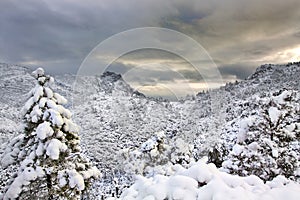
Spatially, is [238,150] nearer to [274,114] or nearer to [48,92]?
[274,114]

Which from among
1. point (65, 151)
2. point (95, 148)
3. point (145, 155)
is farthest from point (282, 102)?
point (95, 148)

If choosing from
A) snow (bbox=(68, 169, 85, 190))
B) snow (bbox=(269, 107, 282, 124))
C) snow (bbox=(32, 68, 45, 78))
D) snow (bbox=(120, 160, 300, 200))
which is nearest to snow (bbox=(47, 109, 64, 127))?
snow (bbox=(32, 68, 45, 78))

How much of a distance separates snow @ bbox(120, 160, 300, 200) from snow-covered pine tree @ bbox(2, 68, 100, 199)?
9.88 m

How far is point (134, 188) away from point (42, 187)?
A: 34.5 feet

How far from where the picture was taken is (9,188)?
13.2m

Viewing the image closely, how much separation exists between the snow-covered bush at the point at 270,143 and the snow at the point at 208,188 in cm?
936

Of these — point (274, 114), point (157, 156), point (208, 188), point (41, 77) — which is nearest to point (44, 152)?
point (41, 77)

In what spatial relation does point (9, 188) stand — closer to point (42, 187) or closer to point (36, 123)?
point (42, 187)

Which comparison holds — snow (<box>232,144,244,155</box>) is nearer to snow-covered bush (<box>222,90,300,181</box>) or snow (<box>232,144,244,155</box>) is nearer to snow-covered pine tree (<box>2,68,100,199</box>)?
snow-covered bush (<box>222,90,300,181</box>)

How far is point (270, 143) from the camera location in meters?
13.8

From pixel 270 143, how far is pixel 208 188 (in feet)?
35.1

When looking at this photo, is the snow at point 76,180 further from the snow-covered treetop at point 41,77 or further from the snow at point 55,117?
the snow-covered treetop at point 41,77

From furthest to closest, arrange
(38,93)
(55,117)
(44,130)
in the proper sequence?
(38,93), (55,117), (44,130)

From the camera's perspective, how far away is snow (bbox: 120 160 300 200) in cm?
402
